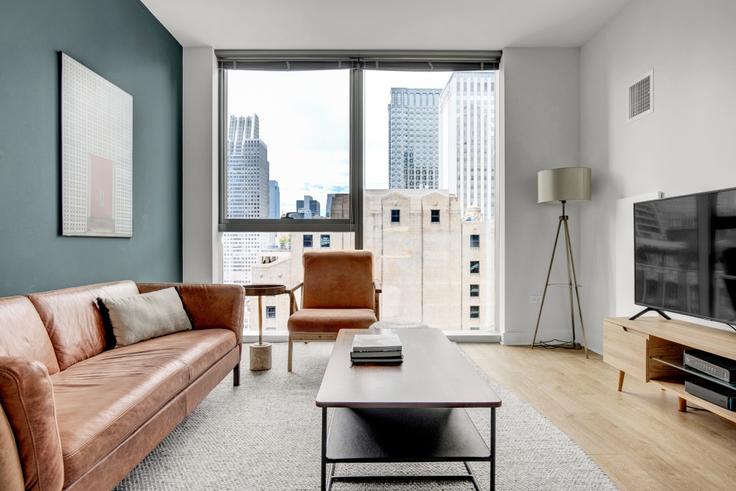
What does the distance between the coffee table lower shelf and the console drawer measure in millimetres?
1365

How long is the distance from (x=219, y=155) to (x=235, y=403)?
2.66 meters

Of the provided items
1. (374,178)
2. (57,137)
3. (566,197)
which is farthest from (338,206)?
(57,137)

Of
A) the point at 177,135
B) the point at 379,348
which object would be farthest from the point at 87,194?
the point at 379,348

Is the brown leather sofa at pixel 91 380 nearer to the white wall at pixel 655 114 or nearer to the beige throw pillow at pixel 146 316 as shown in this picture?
the beige throw pillow at pixel 146 316

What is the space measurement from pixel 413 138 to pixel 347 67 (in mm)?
957

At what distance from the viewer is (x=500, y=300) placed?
448cm

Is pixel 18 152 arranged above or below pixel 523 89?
below

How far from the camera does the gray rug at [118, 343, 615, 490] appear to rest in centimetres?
184

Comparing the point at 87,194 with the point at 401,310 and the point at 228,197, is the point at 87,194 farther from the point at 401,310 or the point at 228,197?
the point at 401,310

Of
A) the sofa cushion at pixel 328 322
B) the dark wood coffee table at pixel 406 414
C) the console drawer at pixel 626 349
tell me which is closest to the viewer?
the dark wood coffee table at pixel 406 414

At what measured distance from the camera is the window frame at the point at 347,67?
4469mm

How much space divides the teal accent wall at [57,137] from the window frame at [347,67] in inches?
18.3

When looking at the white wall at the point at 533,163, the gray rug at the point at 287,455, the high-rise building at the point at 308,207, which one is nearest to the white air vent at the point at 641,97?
the white wall at the point at 533,163

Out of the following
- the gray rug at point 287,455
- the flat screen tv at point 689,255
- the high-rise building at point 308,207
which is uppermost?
the high-rise building at point 308,207
